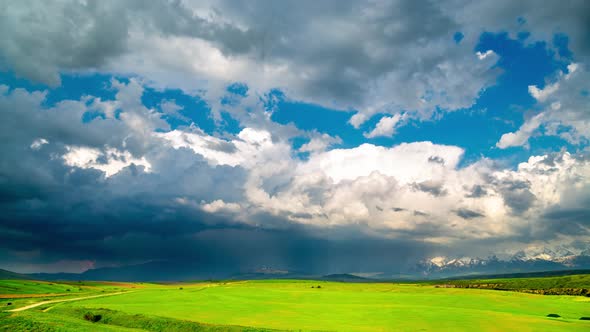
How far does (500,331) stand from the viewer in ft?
187

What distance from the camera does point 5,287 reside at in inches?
6609

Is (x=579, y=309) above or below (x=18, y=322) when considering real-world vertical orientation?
below

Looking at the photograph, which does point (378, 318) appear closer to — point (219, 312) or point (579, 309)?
point (219, 312)

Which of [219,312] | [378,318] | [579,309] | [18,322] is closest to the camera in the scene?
[18,322]

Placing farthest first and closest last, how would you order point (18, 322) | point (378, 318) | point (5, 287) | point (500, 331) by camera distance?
1. point (5, 287)
2. point (378, 318)
3. point (500, 331)
4. point (18, 322)

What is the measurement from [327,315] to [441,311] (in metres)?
24.1

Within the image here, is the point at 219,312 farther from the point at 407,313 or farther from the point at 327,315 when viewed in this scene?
the point at 407,313

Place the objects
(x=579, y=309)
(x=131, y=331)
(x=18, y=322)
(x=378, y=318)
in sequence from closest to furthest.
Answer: (x=18, y=322)
(x=131, y=331)
(x=378, y=318)
(x=579, y=309)

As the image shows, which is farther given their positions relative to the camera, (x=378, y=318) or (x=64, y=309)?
(x=64, y=309)

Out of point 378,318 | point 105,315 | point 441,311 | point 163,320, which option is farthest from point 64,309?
point 441,311

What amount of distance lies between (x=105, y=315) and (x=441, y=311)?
224ft

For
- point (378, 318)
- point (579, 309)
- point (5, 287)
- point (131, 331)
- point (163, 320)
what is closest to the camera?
point (131, 331)

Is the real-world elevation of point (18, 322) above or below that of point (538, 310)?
above

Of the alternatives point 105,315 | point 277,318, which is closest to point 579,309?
point 277,318
